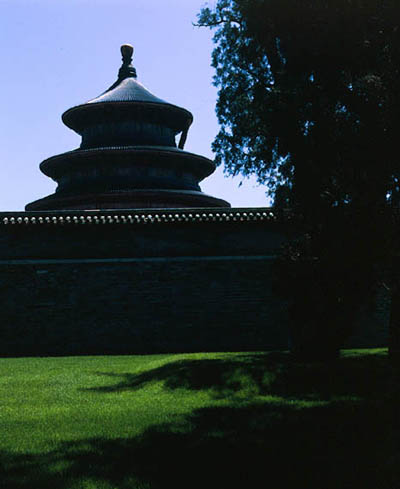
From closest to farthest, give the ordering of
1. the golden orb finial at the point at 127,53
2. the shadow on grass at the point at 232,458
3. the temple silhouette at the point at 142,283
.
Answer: the shadow on grass at the point at 232,458, the temple silhouette at the point at 142,283, the golden orb finial at the point at 127,53

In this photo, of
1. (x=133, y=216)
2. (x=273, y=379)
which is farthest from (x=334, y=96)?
(x=133, y=216)

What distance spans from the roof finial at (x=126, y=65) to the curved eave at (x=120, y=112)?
11.5 feet

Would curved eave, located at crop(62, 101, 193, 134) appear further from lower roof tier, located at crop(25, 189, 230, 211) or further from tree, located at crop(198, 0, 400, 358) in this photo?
tree, located at crop(198, 0, 400, 358)

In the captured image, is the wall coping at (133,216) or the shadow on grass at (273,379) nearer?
the shadow on grass at (273,379)

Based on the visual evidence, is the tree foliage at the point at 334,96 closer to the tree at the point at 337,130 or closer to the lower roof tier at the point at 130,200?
the tree at the point at 337,130

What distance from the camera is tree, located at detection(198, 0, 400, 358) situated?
286 inches

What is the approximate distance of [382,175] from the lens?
24.2 feet

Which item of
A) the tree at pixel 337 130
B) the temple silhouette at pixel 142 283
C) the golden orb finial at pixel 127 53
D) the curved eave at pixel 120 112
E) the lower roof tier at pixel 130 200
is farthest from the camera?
the golden orb finial at pixel 127 53

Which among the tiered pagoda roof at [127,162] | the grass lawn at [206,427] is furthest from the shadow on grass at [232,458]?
the tiered pagoda roof at [127,162]

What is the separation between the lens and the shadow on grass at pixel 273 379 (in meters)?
7.39

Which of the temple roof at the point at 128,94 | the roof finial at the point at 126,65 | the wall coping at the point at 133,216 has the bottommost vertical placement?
the wall coping at the point at 133,216

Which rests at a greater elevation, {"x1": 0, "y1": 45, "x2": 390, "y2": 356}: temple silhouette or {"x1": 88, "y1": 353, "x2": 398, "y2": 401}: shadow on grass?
{"x1": 0, "y1": 45, "x2": 390, "y2": 356}: temple silhouette

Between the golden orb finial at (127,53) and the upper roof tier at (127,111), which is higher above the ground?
the golden orb finial at (127,53)

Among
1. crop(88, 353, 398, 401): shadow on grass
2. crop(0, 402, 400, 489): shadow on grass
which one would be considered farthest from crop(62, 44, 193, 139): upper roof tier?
crop(0, 402, 400, 489): shadow on grass
